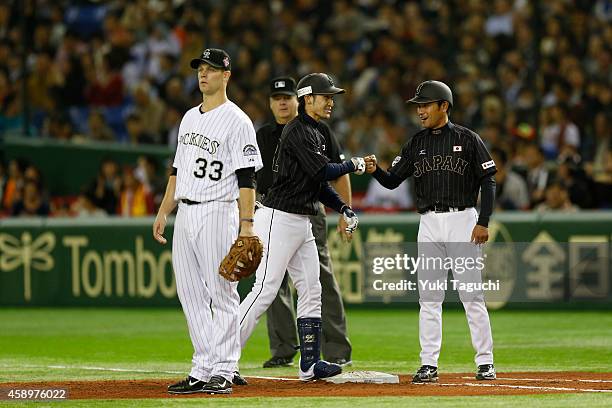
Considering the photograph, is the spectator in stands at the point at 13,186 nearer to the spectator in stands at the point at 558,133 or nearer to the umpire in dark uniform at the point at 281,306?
the spectator in stands at the point at 558,133

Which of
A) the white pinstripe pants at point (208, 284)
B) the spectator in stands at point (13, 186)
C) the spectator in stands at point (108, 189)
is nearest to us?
the white pinstripe pants at point (208, 284)

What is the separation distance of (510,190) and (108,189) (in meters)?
5.54

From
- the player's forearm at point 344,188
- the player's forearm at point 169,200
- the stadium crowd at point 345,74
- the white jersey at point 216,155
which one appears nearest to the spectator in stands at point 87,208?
the stadium crowd at point 345,74

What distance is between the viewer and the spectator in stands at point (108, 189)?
17.9 metres

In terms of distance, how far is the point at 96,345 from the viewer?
1214cm

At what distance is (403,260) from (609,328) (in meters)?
2.76

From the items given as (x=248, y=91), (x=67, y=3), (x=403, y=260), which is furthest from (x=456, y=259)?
(x=67, y=3)

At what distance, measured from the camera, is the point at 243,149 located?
8117 millimetres

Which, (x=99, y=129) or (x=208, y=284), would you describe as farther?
(x=99, y=129)

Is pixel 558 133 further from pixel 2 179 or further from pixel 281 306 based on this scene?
pixel 2 179

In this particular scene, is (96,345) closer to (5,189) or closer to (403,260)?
(403,260)

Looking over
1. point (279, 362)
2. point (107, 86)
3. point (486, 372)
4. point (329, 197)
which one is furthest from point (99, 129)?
point (486, 372)

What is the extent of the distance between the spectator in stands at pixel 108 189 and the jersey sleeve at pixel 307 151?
366 inches

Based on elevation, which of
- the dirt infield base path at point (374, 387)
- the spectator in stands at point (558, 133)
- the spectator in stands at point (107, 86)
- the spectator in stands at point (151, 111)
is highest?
the spectator in stands at point (107, 86)
